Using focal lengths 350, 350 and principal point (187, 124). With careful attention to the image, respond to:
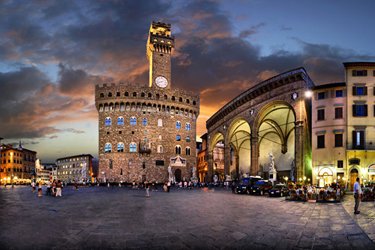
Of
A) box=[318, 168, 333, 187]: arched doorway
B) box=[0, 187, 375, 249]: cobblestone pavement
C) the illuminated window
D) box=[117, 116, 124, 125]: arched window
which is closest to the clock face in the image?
box=[117, 116, 124, 125]: arched window

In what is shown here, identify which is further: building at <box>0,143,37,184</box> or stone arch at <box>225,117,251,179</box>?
building at <box>0,143,37,184</box>

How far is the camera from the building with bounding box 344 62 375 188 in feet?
114

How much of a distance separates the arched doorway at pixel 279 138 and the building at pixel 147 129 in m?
19.6

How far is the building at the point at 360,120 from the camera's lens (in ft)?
114

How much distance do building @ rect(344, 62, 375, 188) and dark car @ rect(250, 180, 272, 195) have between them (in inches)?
360

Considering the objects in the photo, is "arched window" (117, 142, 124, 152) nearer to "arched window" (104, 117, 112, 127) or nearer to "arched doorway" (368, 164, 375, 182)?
"arched window" (104, 117, 112, 127)

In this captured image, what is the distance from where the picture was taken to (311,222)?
12234 mm

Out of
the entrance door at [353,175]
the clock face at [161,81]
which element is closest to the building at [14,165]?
the clock face at [161,81]

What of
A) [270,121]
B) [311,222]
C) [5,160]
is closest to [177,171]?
[270,121]

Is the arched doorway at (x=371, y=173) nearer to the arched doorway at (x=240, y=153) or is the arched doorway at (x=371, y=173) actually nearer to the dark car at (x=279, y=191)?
the dark car at (x=279, y=191)

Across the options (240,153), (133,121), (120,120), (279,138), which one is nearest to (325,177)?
(279,138)

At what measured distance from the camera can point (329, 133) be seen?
3688cm

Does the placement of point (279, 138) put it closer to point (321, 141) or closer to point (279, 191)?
point (321, 141)

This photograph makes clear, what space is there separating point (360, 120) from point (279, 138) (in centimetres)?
2014
